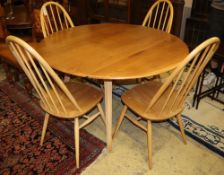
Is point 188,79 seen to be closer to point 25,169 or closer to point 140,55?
point 140,55

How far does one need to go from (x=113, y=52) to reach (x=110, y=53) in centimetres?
3

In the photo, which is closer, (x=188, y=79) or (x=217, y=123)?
(x=188, y=79)

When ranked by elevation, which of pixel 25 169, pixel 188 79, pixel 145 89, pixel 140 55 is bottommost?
pixel 25 169

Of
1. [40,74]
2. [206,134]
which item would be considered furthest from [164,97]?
[40,74]

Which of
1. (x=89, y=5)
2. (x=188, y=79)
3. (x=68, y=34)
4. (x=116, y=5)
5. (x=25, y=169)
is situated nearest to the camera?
(x=188, y=79)

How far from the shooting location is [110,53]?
1.64 metres

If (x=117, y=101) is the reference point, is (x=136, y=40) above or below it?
above

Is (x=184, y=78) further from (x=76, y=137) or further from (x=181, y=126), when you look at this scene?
(x=76, y=137)

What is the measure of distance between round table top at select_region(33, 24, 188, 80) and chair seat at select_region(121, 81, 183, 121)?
34 centimetres

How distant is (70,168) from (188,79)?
3.51 feet

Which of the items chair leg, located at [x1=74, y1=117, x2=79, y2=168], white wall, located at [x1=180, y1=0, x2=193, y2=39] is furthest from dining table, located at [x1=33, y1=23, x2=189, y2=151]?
white wall, located at [x1=180, y1=0, x2=193, y2=39]

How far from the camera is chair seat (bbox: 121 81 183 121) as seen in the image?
157 cm

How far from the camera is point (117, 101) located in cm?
248

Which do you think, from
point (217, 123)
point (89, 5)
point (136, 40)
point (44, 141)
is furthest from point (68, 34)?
point (89, 5)
